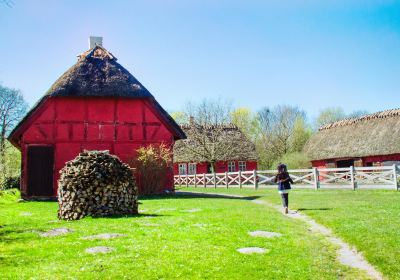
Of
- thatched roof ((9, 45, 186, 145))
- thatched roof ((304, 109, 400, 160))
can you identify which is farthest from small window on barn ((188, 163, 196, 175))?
thatched roof ((9, 45, 186, 145))

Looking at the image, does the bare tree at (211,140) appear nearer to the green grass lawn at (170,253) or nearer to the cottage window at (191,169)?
the cottage window at (191,169)

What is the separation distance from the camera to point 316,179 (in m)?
24.4

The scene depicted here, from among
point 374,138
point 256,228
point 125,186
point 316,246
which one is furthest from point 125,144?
point 374,138

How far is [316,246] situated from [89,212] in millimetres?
7452

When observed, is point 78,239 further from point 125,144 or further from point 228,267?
point 125,144

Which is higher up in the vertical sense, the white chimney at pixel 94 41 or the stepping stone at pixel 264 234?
the white chimney at pixel 94 41

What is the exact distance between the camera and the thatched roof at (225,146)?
45.6 m

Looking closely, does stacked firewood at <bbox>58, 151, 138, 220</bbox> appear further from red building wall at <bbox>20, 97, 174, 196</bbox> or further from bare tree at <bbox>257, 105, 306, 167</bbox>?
bare tree at <bbox>257, 105, 306, 167</bbox>

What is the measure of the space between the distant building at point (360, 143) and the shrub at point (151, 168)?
19276 mm

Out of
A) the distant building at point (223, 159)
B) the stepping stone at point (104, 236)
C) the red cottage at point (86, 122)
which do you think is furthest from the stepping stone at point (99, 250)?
the distant building at point (223, 159)

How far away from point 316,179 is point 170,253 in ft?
61.2

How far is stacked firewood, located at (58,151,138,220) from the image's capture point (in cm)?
1288

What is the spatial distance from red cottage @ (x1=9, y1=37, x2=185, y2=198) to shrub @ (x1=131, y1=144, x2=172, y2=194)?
2.45 feet

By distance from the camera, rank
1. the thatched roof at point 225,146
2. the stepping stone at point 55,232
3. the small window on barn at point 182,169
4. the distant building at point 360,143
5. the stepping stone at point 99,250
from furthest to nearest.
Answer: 1. the small window on barn at point 182,169
2. the thatched roof at point 225,146
3. the distant building at point 360,143
4. the stepping stone at point 55,232
5. the stepping stone at point 99,250
